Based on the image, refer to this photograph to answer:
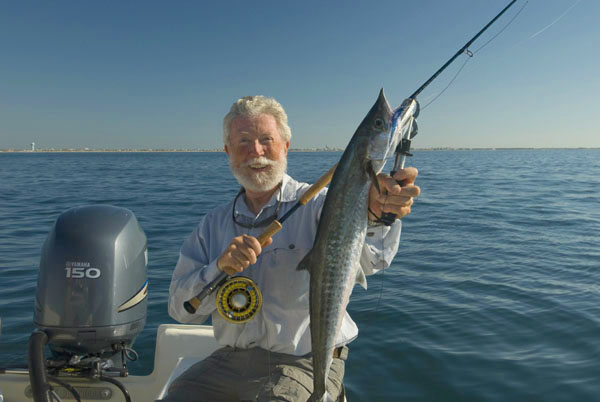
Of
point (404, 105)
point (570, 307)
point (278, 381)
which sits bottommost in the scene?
point (570, 307)

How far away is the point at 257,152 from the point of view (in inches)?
131

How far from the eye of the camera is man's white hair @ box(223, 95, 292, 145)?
11.0ft

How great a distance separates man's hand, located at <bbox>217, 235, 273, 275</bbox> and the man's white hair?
1.14 meters

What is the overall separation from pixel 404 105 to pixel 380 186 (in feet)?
1.52

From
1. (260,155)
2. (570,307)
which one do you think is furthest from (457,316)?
(260,155)

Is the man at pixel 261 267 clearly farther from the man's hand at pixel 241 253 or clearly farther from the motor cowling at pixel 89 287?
the motor cowling at pixel 89 287

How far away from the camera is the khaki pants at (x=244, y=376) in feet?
9.39

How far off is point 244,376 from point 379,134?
1.95 meters

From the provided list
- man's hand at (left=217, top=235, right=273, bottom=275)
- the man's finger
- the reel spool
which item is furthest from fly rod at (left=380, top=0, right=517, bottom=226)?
the reel spool

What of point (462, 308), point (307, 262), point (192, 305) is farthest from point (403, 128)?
point (462, 308)

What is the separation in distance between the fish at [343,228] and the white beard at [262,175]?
108 centimetres

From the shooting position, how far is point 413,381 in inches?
207

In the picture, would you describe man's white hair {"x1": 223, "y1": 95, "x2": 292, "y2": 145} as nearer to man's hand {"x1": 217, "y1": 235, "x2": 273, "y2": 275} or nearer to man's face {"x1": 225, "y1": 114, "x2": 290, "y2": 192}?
man's face {"x1": 225, "y1": 114, "x2": 290, "y2": 192}

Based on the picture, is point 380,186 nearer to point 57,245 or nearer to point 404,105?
point 404,105
